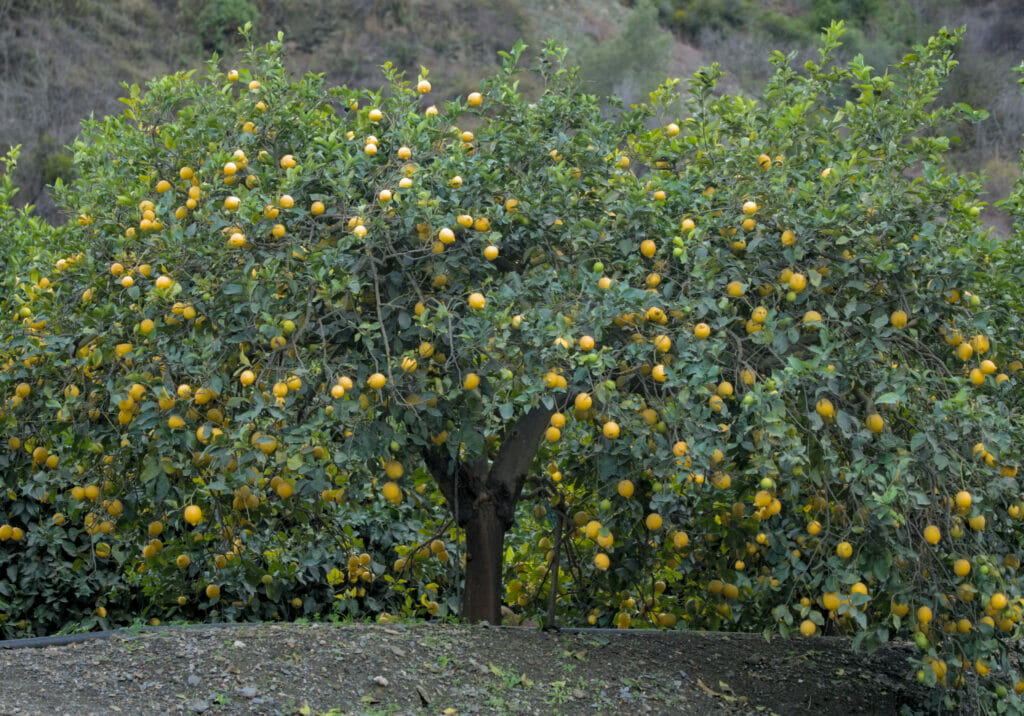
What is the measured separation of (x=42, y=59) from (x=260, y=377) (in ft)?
87.7

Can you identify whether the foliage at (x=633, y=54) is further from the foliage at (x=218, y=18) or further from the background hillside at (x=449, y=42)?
the foliage at (x=218, y=18)

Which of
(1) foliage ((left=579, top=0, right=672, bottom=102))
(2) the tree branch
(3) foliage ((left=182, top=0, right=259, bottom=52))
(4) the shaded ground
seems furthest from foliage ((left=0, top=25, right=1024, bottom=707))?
(3) foliage ((left=182, top=0, right=259, bottom=52))

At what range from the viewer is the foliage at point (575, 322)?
118 inches

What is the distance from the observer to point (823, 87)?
12.2 ft

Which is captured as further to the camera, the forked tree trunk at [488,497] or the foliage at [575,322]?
the forked tree trunk at [488,497]

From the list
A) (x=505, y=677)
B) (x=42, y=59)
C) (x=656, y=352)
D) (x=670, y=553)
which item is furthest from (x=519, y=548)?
(x=42, y=59)

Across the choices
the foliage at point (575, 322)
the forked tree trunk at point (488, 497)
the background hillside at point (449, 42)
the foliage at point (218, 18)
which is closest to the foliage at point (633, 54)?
the background hillside at point (449, 42)

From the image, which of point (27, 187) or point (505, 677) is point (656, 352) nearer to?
point (505, 677)

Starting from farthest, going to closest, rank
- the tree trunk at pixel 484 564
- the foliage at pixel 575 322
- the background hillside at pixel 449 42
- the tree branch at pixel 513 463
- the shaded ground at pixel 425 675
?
the background hillside at pixel 449 42
the tree trunk at pixel 484 564
the tree branch at pixel 513 463
the shaded ground at pixel 425 675
the foliage at pixel 575 322

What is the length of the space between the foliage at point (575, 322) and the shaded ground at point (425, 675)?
0.43 metres

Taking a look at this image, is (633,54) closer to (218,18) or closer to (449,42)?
(449,42)

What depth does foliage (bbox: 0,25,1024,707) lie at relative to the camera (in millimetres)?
2988

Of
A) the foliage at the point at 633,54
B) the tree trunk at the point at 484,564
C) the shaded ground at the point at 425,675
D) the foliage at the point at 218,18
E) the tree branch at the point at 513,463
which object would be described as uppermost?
the foliage at the point at 218,18

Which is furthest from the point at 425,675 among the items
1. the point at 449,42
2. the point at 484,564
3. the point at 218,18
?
the point at 449,42
